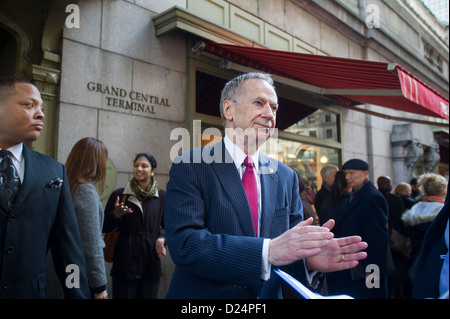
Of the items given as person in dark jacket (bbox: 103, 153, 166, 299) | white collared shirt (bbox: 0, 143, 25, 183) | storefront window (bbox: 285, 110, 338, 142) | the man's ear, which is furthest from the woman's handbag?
storefront window (bbox: 285, 110, 338, 142)

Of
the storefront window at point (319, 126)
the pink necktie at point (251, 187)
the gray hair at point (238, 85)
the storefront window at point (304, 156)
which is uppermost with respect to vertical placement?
the storefront window at point (319, 126)

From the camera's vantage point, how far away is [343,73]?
5281 mm

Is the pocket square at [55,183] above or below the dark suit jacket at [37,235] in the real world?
above

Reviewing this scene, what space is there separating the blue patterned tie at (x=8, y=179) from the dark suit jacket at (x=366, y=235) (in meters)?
3.42

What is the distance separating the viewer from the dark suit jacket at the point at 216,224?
1.38 metres

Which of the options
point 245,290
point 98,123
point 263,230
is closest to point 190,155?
point 263,230

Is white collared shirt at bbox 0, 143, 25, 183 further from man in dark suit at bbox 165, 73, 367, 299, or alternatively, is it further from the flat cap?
the flat cap

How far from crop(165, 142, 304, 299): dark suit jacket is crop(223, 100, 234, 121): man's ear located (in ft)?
0.66

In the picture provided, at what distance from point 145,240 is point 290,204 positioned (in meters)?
2.05

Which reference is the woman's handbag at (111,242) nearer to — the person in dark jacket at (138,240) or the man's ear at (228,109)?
the person in dark jacket at (138,240)

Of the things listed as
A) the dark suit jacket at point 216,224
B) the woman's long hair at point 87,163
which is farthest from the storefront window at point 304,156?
the dark suit jacket at point 216,224

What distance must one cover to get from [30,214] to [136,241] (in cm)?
166

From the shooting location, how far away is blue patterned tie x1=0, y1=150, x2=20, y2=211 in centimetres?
183
